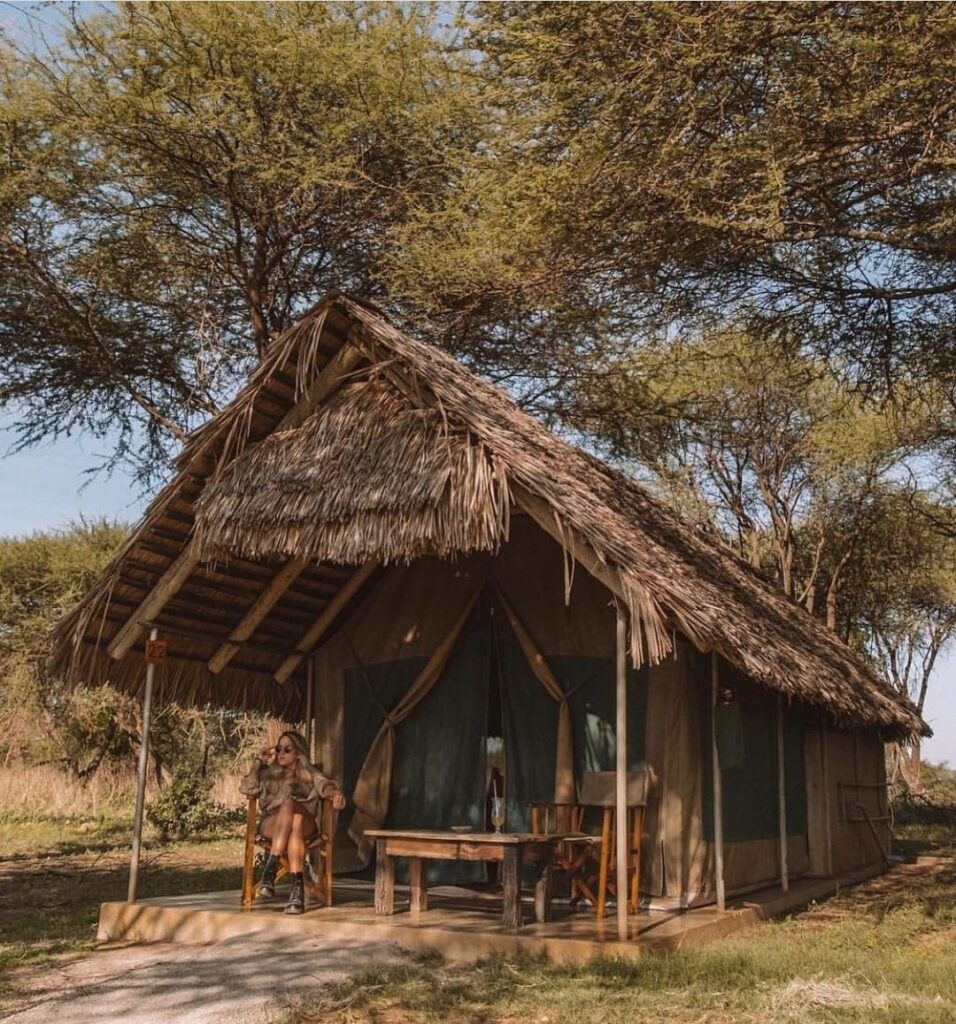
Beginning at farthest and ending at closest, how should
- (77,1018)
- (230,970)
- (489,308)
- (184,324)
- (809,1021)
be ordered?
(184,324)
(489,308)
(230,970)
(77,1018)
(809,1021)

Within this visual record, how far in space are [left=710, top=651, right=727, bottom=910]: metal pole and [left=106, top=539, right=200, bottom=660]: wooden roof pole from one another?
11.0 feet

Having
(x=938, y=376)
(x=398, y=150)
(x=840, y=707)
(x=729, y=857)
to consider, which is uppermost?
(x=398, y=150)

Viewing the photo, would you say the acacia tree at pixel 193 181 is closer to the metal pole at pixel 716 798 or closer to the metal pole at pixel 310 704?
the metal pole at pixel 310 704

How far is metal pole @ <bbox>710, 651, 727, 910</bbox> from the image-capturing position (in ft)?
24.7

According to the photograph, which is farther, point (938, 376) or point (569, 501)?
point (938, 376)

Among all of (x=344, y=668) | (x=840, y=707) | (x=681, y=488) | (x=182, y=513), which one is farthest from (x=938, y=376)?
(x=681, y=488)

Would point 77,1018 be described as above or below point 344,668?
below

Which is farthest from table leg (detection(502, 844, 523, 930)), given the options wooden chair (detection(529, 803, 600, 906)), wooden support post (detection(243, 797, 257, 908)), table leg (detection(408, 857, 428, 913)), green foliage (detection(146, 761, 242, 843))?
green foliage (detection(146, 761, 242, 843))

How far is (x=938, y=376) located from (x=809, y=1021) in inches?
253

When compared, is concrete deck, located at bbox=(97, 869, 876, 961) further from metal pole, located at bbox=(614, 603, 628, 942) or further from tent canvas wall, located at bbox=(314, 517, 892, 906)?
tent canvas wall, located at bbox=(314, 517, 892, 906)

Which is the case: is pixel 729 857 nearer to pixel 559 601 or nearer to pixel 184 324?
pixel 559 601

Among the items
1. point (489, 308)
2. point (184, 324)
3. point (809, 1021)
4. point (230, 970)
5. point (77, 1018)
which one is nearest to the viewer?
point (809, 1021)

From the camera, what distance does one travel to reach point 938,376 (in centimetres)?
994

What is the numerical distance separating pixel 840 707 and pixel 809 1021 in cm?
439
